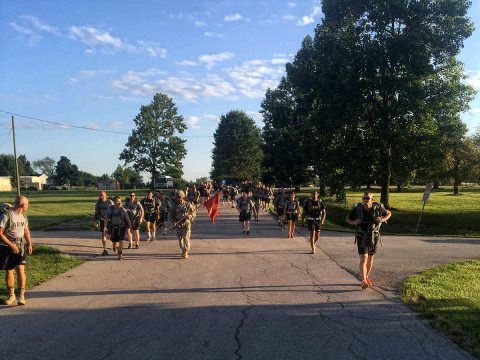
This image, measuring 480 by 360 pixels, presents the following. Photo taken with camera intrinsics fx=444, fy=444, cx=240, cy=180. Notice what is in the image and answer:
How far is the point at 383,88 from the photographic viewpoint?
2862 cm

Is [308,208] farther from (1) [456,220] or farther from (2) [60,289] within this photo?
(1) [456,220]

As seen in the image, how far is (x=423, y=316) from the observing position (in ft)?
21.8

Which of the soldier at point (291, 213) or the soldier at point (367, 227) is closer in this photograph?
the soldier at point (367, 227)

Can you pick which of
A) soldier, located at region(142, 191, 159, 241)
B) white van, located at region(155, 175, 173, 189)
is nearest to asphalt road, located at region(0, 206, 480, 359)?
soldier, located at region(142, 191, 159, 241)

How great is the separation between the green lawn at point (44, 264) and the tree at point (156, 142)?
5489 centimetres

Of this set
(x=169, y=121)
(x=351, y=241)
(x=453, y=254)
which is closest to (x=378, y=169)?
(x=351, y=241)

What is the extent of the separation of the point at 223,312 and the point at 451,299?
394cm

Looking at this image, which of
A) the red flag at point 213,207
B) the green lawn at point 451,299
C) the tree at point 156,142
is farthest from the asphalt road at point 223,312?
the tree at point 156,142

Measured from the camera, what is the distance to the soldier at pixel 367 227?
8688 mm

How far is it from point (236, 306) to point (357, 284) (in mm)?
→ 2874

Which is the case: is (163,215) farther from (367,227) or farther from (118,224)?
(367,227)

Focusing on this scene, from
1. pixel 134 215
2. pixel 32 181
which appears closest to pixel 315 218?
pixel 134 215

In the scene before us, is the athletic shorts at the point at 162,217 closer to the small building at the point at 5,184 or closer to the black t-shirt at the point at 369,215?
the black t-shirt at the point at 369,215

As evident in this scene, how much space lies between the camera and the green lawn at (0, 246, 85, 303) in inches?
364
